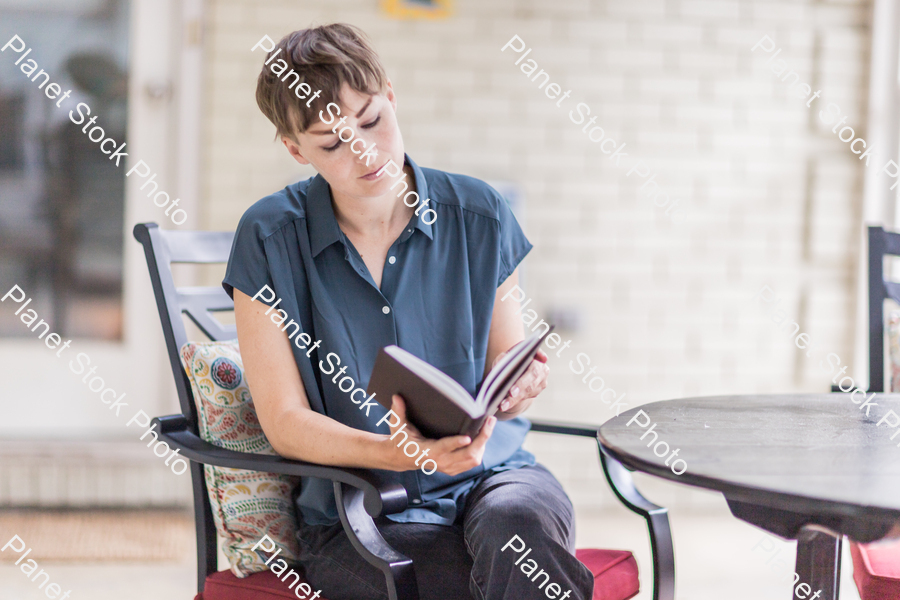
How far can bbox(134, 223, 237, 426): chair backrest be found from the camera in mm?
1474

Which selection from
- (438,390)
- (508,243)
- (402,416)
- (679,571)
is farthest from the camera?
(679,571)

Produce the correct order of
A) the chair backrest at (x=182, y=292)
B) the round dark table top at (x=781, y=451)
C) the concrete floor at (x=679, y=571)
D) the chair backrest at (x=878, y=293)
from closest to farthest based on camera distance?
the round dark table top at (x=781, y=451), the chair backrest at (x=182, y=292), the chair backrest at (x=878, y=293), the concrete floor at (x=679, y=571)

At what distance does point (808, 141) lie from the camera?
325cm

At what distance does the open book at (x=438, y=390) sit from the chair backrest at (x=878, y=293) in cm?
117

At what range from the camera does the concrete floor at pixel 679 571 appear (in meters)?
2.43

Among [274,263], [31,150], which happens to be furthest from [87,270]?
[274,263]

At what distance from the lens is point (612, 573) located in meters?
1.34

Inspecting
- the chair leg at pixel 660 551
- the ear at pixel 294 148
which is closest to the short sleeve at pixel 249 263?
the ear at pixel 294 148

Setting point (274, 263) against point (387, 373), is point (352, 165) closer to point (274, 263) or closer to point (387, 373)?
point (274, 263)

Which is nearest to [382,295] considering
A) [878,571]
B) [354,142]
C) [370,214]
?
[370,214]

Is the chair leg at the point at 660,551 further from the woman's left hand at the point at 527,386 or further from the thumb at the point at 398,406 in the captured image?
the thumb at the point at 398,406

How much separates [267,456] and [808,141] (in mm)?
2815

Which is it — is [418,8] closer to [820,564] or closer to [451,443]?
[451,443]

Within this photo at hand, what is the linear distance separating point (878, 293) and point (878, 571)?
2.68 ft
